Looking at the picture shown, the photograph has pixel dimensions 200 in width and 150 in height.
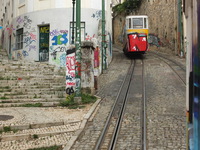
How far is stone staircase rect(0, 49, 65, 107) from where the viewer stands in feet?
29.6

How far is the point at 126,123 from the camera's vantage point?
254 inches

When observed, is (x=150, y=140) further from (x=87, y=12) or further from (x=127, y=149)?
(x=87, y=12)

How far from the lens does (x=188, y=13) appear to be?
2531mm

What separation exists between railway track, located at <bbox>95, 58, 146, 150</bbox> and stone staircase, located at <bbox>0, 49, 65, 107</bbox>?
8.24ft

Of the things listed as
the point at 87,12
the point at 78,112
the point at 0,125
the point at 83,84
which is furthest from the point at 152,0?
the point at 0,125

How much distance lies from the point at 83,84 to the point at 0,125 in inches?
175

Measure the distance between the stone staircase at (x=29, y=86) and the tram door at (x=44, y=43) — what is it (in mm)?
3308

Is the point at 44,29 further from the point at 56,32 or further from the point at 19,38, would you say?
the point at 19,38

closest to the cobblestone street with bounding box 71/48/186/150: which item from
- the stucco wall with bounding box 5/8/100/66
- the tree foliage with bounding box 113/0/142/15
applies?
the stucco wall with bounding box 5/8/100/66

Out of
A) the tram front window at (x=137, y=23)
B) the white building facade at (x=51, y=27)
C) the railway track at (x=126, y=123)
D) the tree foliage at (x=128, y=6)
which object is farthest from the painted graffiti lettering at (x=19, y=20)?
the tree foliage at (x=128, y=6)

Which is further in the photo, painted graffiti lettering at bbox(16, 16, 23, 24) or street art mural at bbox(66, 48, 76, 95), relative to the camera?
painted graffiti lettering at bbox(16, 16, 23, 24)

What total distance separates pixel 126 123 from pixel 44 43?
12.2m

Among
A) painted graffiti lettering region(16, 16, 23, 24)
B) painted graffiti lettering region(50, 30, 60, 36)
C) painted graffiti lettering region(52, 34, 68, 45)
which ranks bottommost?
painted graffiti lettering region(52, 34, 68, 45)

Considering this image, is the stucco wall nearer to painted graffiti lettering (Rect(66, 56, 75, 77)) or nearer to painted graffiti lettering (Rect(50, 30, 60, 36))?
painted graffiti lettering (Rect(50, 30, 60, 36))
